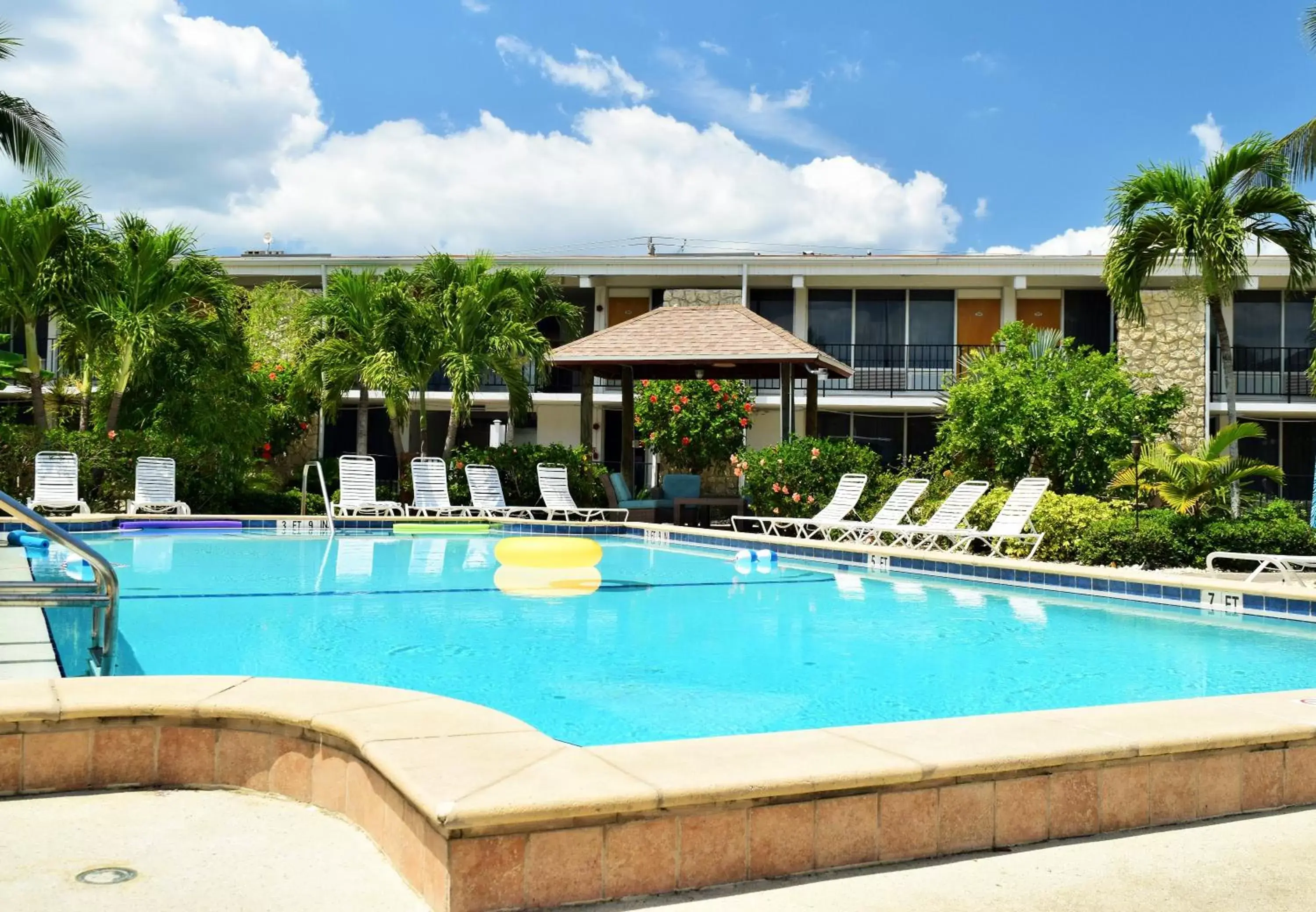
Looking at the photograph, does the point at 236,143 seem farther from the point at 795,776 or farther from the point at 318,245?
the point at 795,776

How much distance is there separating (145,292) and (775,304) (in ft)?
44.8

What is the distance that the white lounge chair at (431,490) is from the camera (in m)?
17.9

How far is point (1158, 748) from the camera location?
10.8ft

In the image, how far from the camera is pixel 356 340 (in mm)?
19719

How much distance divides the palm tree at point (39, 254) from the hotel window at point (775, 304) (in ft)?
46.3

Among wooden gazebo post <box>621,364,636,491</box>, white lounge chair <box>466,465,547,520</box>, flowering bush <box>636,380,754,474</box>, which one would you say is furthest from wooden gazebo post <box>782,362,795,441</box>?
flowering bush <box>636,380,754,474</box>

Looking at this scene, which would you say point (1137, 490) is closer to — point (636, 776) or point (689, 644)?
point (689, 644)

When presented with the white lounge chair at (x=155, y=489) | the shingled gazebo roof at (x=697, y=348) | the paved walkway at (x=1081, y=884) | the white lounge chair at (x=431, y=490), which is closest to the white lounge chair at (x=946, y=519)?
the shingled gazebo roof at (x=697, y=348)

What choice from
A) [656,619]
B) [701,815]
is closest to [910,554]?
[656,619]

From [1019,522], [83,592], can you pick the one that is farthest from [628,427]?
[83,592]

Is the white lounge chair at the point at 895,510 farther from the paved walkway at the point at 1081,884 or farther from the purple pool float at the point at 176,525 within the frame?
the paved walkway at the point at 1081,884

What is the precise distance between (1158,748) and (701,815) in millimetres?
1476

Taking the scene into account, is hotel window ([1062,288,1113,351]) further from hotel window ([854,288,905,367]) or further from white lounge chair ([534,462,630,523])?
white lounge chair ([534,462,630,523])

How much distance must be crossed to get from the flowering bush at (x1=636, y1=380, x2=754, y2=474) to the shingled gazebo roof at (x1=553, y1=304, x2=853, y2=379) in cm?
311
